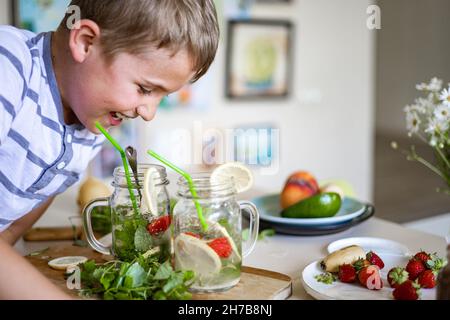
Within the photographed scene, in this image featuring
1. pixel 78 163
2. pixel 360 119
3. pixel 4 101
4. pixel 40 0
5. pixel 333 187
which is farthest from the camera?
pixel 360 119

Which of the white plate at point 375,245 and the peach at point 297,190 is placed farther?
the peach at point 297,190

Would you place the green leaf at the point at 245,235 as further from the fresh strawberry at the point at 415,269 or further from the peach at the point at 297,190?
the fresh strawberry at the point at 415,269

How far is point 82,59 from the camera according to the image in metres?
0.85

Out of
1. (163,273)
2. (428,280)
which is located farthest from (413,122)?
Result: (163,273)

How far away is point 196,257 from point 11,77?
36 cm

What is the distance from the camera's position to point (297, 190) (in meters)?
1.20

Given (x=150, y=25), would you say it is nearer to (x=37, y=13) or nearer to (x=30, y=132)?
(x=30, y=132)

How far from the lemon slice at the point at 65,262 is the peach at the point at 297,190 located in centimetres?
45

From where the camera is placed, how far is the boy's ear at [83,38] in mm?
838

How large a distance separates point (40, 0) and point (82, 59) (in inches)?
50.3

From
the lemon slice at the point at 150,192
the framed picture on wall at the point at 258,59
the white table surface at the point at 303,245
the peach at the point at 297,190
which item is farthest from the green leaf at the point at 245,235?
the framed picture on wall at the point at 258,59

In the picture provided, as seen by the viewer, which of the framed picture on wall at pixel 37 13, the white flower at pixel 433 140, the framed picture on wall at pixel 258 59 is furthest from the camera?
the framed picture on wall at pixel 258 59
